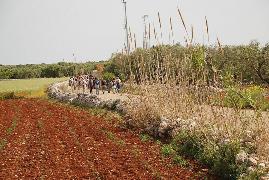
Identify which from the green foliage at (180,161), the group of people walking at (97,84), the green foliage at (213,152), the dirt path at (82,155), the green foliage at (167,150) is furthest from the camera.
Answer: the group of people walking at (97,84)

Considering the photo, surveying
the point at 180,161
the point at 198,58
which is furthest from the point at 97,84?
the point at 180,161

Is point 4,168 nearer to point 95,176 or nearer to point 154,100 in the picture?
point 95,176

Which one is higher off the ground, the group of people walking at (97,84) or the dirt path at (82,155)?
the group of people walking at (97,84)

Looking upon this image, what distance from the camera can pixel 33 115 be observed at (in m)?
27.8

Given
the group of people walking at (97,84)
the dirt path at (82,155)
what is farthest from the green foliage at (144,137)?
the group of people walking at (97,84)

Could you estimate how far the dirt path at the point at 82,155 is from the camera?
12.5 metres

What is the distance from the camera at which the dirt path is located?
12.5m

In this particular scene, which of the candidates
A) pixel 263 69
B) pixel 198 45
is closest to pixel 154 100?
pixel 198 45

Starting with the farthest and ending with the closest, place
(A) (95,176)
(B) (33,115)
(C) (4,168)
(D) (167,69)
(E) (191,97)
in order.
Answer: (B) (33,115)
(D) (167,69)
(E) (191,97)
(C) (4,168)
(A) (95,176)

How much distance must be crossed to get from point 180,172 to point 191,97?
14.8 feet

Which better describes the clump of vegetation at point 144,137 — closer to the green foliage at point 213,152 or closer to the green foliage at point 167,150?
the green foliage at point 167,150

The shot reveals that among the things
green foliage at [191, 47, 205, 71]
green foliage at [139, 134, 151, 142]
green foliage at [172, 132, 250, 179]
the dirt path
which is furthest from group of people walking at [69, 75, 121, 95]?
green foliage at [172, 132, 250, 179]

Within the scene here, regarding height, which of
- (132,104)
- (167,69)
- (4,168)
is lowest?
(4,168)

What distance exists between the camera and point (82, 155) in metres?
14.8
